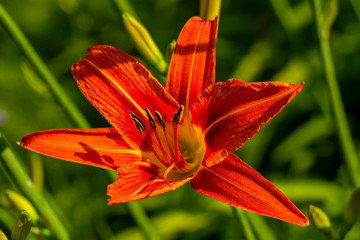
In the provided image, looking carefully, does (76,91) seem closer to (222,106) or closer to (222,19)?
(222,19)

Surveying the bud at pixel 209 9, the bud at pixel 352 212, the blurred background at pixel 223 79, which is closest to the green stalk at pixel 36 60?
the bud at pixel 209 9

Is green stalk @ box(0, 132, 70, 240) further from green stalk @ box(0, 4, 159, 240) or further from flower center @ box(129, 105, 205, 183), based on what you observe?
flower center @ box(129, 105, 205, 183)

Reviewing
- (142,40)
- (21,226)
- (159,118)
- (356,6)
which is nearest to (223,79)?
(356,6)

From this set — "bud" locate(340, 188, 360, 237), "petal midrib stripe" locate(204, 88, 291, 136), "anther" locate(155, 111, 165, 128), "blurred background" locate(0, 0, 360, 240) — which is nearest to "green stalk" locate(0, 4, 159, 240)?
"anther" locate(155, 111, 165, 128)

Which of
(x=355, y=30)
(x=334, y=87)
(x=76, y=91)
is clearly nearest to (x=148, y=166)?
(x=334, y=87)

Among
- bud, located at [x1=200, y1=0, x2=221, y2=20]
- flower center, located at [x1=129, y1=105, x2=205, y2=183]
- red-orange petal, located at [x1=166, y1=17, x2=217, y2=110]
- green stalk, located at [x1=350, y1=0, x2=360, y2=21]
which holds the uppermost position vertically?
bud, located at [x1=200, y1=0, x2=221, y2=20]

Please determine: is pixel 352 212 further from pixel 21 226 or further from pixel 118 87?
pixel 21 226
